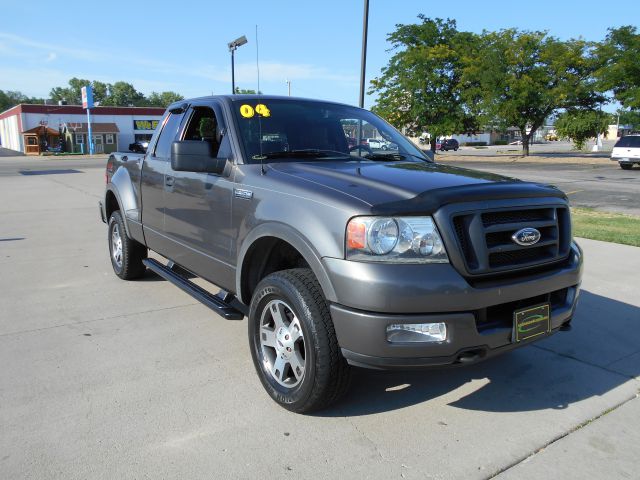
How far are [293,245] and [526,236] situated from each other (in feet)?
4.17

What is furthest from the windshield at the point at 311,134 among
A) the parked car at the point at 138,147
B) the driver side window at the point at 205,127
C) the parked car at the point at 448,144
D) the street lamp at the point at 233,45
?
the parked car at the point at 448,144

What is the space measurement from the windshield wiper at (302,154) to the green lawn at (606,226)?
599cm

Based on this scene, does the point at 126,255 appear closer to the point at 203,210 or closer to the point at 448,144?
the point at 203,210

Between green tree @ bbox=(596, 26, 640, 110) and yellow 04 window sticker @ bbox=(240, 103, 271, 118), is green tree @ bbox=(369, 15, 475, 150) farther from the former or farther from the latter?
yellow 04 window sticker @ bbox=(240, 103, 271, 118)

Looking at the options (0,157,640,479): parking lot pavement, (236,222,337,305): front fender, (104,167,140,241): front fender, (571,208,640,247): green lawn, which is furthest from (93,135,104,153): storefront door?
(236,222,337,305): front fender

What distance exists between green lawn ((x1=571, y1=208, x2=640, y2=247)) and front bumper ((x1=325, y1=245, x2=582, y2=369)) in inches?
250

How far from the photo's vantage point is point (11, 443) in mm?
2770

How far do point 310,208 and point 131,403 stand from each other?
5.20 ft

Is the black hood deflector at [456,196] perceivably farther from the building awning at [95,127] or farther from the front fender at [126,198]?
the building awning at [95,127]

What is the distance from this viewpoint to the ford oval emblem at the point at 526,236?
2.88 meters

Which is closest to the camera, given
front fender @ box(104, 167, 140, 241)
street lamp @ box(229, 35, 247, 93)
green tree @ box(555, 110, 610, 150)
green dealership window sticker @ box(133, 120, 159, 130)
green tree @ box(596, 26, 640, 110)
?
front fender @ box(104, 167, 140, 241)

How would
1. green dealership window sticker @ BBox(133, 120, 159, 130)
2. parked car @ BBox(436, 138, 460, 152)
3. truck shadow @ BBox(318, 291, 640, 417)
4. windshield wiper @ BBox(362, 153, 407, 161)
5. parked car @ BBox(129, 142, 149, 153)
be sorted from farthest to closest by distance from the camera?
green dealership window sticker @ BBox(133, 120, 159, 130) < parked car @ BBox(436, 138, 460, 152) < parked car @ BBox(129, 142, 149, 153) < windshield wiper @ BBox(362, 153, 407, 161) < truck shadow @ BBox(318, 291, 640, 417)

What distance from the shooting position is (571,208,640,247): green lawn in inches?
328

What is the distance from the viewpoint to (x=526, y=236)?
2.93 metres
